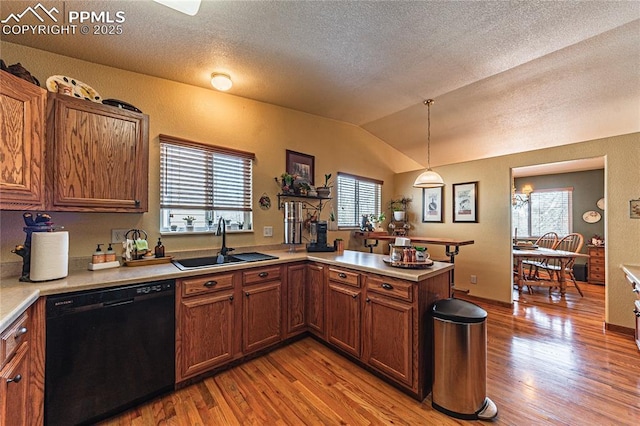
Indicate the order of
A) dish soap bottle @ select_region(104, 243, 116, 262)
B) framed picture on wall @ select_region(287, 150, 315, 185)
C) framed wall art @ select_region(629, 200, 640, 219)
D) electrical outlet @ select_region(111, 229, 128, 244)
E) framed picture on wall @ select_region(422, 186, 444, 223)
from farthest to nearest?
framed picture on wall @ select_region(422, 186, 444, 223), framed picture on wall @ select_region(287, 150, 315, 185), framed wall art @ select_region(629, 200, 640, 219), electrical outlet @ select_region(111, 229, 128, 244), dish soap bottle @ select_region(104, 243, 116, 262)

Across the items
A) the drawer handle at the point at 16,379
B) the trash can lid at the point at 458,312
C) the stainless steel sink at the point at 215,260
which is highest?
the stainless steel sink at the point at 215,260

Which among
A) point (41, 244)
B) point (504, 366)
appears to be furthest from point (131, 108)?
point (504, 366)

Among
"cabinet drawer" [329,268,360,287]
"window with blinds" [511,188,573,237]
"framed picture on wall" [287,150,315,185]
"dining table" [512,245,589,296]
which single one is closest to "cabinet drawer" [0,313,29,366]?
"cabinet drawer" [329,268,360,287]

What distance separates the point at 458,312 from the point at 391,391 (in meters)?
0.83

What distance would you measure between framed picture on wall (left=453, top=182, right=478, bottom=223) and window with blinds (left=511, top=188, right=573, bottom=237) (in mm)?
2546

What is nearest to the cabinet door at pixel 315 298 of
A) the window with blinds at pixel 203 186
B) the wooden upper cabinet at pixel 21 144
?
the window with blinds at pixel 203 186

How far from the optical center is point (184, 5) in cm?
157

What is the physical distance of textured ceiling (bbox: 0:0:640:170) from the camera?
1.79 metres

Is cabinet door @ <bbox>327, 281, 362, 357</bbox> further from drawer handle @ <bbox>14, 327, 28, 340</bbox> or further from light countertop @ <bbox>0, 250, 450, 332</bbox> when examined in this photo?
drawer handle @ <bbox>14, 327, 28, 340</bbox>

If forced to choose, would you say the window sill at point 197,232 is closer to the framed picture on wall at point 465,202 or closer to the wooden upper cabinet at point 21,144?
the wooden upper cabinet at point 21,144

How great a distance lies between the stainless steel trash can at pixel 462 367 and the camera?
1.71 metres

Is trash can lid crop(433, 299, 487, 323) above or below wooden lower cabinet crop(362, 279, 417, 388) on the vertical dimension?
above

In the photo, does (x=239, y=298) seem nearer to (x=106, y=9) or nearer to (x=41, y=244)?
(x=41, y=244)

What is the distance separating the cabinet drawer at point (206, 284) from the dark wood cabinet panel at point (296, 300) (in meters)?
0.67
